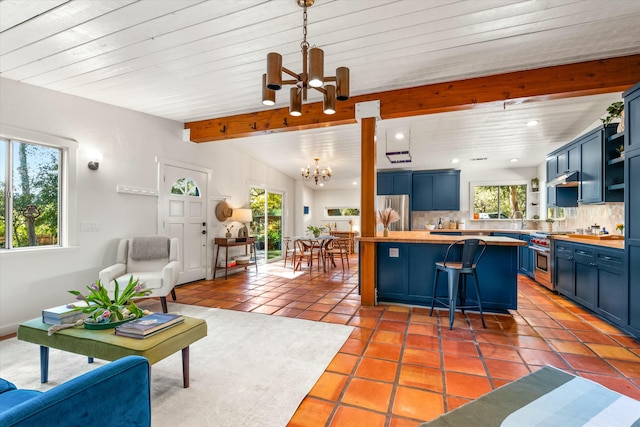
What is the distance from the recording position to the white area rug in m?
1.74

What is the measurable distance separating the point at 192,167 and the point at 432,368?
4.50m

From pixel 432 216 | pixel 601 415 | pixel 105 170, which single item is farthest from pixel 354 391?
pixel 432 216

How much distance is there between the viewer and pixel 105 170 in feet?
12.6

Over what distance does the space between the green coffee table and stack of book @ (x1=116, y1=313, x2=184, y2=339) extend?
3cm

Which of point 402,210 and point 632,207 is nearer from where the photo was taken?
point 632,207

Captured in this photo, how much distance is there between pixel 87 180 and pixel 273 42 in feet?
9.40

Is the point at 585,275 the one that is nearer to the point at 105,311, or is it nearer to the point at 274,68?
the point at 274,68

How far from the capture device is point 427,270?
377cm

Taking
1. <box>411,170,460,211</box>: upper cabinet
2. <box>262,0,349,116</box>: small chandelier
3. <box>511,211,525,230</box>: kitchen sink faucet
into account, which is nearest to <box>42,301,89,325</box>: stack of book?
<box>262,0,349,116</box>: small chandelier

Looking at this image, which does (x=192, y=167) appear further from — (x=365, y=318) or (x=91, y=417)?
(x=91, y=417)

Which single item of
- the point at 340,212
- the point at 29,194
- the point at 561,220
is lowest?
the point at 561,220

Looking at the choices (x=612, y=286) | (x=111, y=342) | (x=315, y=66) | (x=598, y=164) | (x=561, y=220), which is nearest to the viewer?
(x=111, y=342)

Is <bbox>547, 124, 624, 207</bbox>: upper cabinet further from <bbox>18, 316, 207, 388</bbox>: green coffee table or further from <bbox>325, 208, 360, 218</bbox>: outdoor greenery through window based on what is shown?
<bbox>325, 208, 360, 218</bbox>: outdoor greenery through window

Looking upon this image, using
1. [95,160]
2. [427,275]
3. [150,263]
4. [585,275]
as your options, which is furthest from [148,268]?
[585,275]
